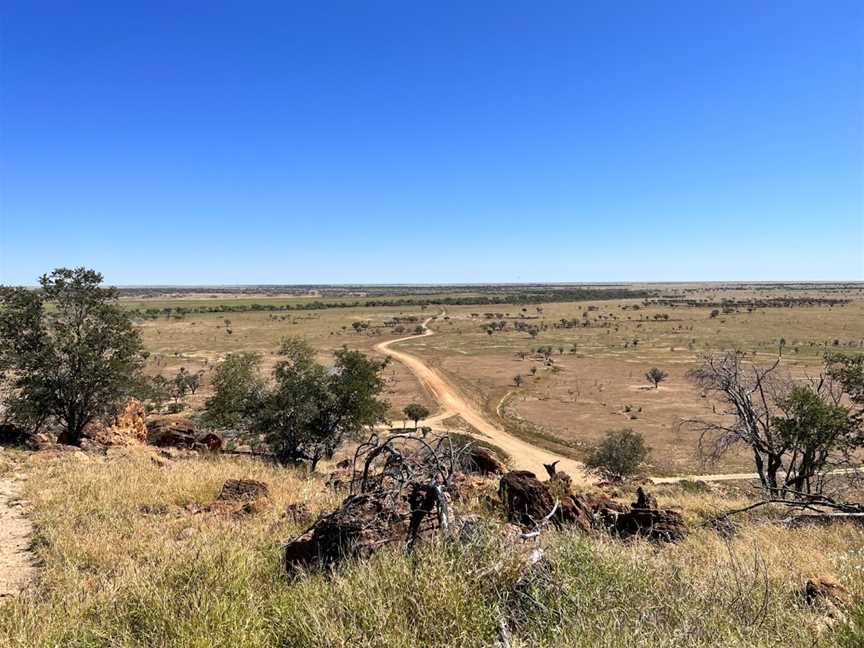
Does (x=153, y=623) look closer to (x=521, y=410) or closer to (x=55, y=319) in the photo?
(x=55, y=319)

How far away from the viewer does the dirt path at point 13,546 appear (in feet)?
18.8

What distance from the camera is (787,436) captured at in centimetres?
1587

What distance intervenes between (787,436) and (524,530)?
14856 mm

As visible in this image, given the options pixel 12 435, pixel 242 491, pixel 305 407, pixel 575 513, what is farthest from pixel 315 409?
pixel 575 513

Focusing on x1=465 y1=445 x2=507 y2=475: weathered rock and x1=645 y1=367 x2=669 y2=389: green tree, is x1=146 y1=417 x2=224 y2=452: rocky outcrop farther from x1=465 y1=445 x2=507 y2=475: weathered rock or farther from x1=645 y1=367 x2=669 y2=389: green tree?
x1=645 y1=367 x2=669 y2=389: green tree

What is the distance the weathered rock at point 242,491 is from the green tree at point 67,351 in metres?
11.4

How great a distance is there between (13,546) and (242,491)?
3.46 meters

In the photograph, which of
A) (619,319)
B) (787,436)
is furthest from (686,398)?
(619,319)

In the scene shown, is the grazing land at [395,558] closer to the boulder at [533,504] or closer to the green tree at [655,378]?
the boulder at [533,504]

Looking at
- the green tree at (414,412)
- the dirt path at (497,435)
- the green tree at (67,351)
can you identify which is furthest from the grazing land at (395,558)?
the green tree at (414,412)

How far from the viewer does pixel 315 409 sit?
20000 millimetres

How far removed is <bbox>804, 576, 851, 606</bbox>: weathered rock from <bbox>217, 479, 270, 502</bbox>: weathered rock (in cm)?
862

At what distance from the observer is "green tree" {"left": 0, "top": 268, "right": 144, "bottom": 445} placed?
1692 centimetres

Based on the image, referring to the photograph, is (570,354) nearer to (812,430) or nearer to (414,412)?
(414,412)
